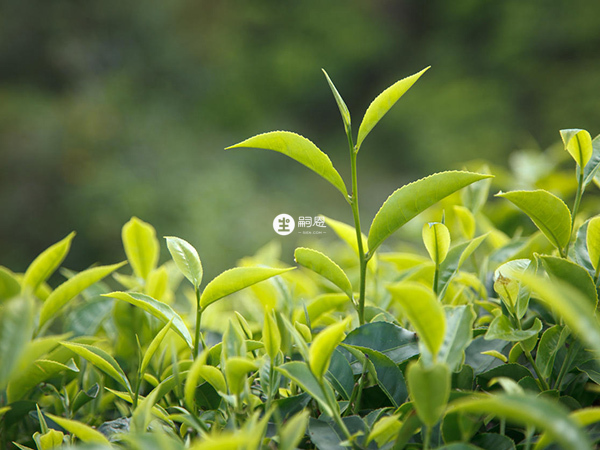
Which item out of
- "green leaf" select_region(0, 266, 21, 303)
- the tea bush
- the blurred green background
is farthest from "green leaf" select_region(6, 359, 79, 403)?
the blurred green background

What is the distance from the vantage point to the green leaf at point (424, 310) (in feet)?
0.64

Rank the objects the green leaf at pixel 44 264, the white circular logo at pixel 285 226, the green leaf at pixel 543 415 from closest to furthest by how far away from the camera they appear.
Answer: the green leaf at pixel 543 415 < the green leaf at pixel 44 264 < the white circular logo at pixel 285 226

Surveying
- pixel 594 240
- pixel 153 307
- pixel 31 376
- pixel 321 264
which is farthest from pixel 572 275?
pixel 31 376

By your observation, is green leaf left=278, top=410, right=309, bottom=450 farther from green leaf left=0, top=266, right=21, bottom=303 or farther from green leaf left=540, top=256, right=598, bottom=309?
green leaf left=0, top=266, right=21, bottom=303

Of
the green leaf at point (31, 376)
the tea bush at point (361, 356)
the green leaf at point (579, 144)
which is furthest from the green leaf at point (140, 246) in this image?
the green leaf at point (579, 144)

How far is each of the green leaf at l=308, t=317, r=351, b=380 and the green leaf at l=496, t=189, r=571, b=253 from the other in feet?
0.43

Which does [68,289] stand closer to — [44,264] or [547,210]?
[44,264]

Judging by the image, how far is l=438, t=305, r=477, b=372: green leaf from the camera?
24 cm

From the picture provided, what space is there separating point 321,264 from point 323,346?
85 mm

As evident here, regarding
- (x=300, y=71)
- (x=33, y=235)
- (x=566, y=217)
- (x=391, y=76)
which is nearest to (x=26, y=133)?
(x=33, y=235)

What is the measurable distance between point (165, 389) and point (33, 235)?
10.5ft

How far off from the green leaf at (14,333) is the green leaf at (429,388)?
16 centimetres

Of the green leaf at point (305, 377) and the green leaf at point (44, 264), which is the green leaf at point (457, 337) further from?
the green leaf at point (44, 264)

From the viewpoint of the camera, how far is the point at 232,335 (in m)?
0.28
